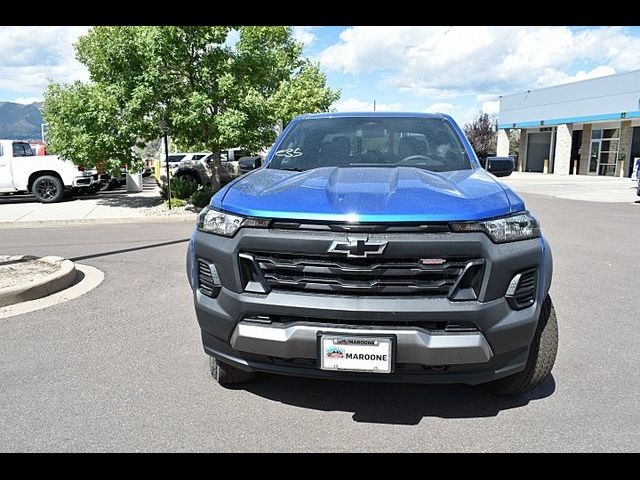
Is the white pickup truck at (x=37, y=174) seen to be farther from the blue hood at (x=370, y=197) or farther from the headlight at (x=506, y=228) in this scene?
the headlight at (x=506, y=228)

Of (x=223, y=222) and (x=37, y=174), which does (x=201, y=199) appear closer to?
(x=37, y=174)

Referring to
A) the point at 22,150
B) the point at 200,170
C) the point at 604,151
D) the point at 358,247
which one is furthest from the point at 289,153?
the point at 604,151

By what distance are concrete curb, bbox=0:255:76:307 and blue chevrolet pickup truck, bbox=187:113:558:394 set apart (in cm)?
305

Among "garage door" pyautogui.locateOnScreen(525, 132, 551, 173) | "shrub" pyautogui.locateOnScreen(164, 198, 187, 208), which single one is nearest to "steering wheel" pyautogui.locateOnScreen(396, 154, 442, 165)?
"shrub" pyautogui.locateOnScreen(164, 198, 187, 208)

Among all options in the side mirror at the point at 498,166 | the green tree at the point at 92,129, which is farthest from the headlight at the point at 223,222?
the green tree at the point at 92,129

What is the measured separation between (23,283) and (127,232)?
4.84 meters

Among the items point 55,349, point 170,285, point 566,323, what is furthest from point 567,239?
point 55,349

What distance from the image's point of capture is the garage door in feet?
113

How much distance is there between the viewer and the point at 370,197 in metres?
2.64

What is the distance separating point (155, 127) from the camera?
481 inches

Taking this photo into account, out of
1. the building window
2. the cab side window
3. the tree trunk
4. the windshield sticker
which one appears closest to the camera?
the windshield sticker

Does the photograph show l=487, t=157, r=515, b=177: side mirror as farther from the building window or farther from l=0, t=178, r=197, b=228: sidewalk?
the building window
